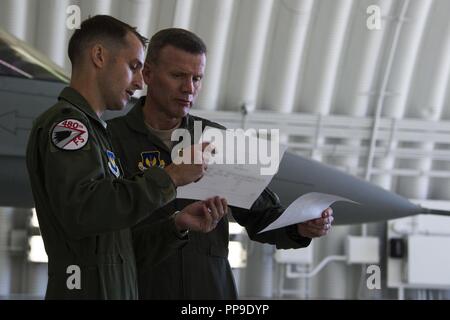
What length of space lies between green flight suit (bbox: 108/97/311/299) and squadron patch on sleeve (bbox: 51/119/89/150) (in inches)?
13.4

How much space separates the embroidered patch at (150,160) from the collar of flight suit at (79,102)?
0.92ft

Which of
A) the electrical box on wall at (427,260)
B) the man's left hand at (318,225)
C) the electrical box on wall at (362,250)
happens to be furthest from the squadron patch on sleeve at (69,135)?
the electrical box on wall at (427,260)

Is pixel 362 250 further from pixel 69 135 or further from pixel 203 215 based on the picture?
pixel 69 135

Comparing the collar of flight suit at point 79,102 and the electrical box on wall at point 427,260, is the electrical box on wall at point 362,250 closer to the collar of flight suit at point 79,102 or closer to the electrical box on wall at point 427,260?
the electrical box on wall at point 427,260

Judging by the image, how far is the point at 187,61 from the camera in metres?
1.58

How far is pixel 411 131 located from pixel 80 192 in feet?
13.7

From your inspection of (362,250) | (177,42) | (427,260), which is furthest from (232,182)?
(427,260)

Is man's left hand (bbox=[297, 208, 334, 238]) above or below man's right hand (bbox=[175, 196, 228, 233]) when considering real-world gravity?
below

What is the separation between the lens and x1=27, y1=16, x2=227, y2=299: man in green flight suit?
111 centimetres

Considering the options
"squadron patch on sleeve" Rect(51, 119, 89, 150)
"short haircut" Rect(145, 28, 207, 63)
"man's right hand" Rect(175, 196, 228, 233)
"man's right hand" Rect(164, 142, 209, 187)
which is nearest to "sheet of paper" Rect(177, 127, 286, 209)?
"man's right hand" Rect(175, 196, 228, 233)

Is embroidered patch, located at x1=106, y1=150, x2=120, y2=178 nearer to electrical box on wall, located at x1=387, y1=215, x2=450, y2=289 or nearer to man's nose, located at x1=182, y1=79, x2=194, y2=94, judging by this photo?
man's nose, located at x1=182, y1=79, x2=194, y2=94

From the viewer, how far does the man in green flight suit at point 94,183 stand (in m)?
1.11

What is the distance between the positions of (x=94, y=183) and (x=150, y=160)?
436mm
